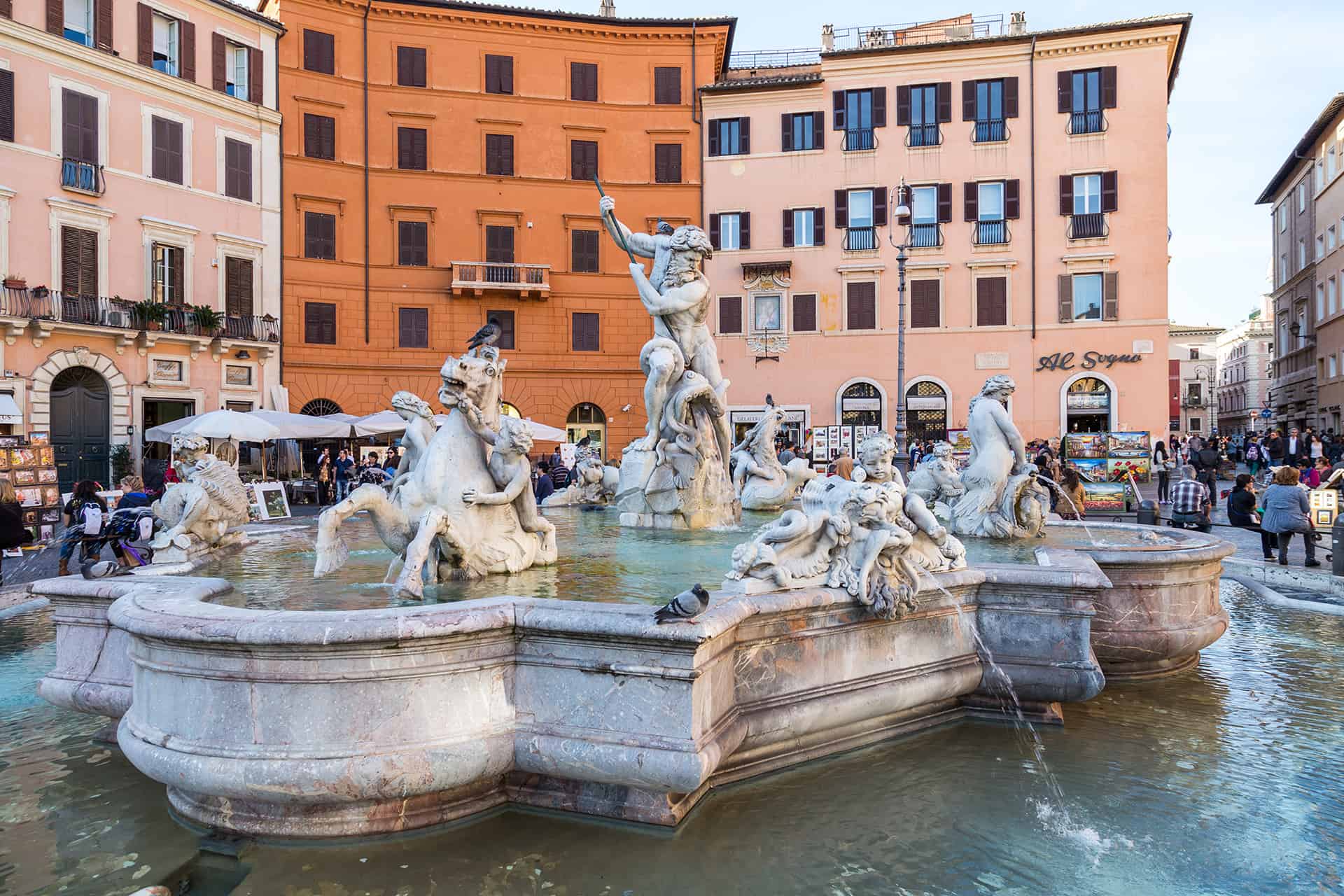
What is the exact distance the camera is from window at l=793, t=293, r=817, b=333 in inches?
1281

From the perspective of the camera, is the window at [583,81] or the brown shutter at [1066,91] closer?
the brown shutter at [1066,91]

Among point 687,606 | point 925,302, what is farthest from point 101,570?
point 925,302

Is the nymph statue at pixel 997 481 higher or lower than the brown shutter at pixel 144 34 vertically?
lower

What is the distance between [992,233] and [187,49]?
26.0m

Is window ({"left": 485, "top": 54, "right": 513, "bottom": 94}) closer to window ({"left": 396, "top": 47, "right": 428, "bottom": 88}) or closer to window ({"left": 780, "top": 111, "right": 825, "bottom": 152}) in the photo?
window ({"left": 396, "top": 47, "right": 428, "bottom": 88})

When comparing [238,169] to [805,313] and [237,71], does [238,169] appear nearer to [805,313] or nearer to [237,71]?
[237,71]

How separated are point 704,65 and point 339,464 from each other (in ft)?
70.1

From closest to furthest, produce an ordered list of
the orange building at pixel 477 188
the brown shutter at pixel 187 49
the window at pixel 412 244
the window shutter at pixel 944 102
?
the brown shutter at pixel 187 49, the orange building at pixel 477 188, the window at pixel 412 244, the window shutter at pixel 944 102

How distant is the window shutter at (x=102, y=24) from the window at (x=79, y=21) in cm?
10

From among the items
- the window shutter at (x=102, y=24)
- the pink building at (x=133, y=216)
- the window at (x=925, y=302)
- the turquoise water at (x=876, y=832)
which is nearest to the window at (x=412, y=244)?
the pink building at (x=133, y=216)

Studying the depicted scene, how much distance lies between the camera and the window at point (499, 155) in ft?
105

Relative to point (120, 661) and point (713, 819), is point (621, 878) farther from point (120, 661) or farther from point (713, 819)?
point (120, 661)

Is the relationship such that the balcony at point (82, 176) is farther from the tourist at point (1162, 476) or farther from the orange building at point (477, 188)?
the tourist at point (1162, 476)

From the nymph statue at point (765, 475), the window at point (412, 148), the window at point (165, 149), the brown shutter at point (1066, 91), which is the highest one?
the brown shutter at point (1066, 91)
